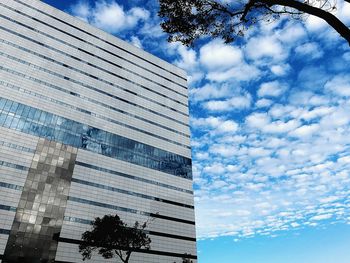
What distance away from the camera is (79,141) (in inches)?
2340

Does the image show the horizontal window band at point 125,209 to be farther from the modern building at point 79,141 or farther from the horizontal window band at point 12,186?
the horizontal window band at point 12,186

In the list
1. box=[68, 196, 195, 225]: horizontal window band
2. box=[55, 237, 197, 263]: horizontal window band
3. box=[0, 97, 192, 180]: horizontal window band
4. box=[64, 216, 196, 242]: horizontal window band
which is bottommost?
box=[55, 237, 197, 263]: horizontal window band

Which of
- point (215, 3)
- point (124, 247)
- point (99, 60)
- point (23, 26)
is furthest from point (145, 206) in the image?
point (215, 3)

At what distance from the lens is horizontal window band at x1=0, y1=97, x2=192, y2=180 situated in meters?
53.0

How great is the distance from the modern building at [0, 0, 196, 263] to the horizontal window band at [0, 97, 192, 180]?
222mm

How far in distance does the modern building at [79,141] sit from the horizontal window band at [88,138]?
22cm

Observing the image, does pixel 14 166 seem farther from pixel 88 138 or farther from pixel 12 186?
pixel 88 138

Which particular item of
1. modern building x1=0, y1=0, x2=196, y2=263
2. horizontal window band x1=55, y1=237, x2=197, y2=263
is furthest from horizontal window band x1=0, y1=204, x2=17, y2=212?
horizontal window band x1=55, y1=237, x2=197, y2=263

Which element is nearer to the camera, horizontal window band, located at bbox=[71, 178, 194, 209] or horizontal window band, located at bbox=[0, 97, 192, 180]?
horizontal window band, located at bbox=[0, 97, 192, 180]

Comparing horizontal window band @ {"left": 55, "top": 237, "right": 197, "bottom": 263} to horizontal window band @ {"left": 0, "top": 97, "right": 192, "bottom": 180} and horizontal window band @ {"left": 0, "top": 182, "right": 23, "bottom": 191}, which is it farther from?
horizontal window band @ {"left": 0, "top": 97, "right": 192, "bottom": 180}

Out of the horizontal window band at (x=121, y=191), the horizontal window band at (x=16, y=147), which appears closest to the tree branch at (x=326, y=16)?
the horizontal window band at (x=16, y=147)

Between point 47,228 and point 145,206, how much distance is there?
21.5 metres

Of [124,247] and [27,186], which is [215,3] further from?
[27,186]

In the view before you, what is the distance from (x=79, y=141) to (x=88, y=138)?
Result: 2.35 meters
